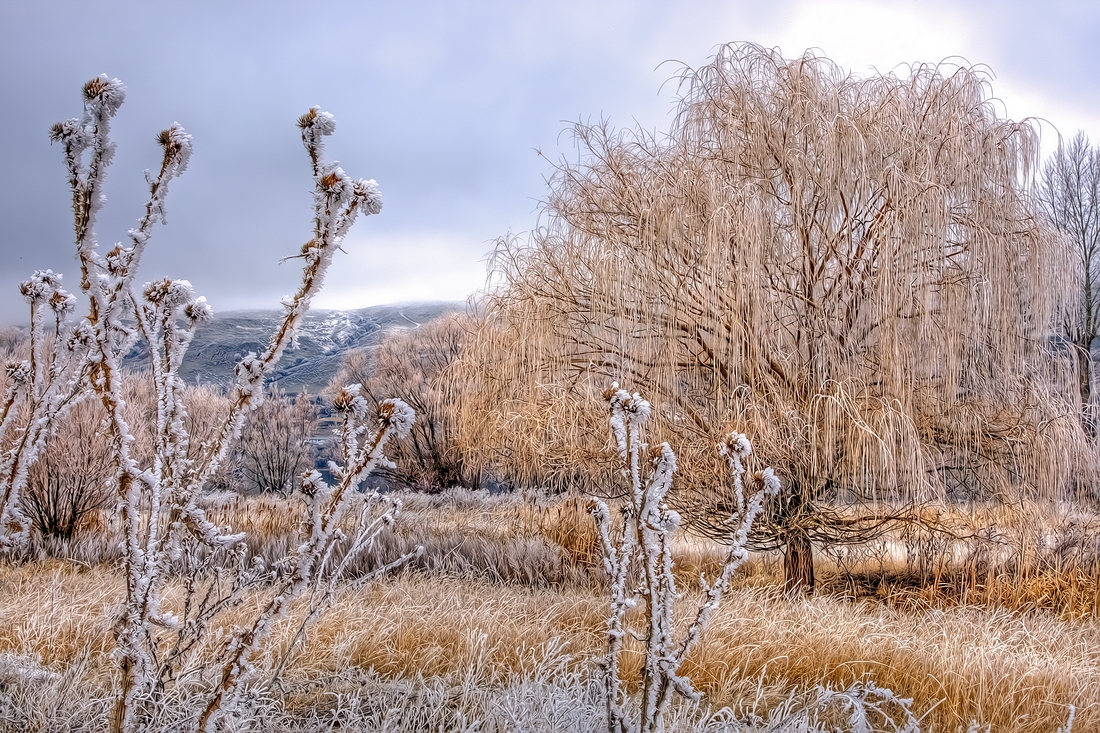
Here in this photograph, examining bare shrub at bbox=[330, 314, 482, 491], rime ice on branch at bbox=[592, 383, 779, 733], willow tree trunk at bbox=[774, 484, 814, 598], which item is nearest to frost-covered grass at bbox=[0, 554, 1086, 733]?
rime ice on branch at bbox=[592, 383, 779, 733]

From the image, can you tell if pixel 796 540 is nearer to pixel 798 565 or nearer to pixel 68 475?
pixel 798 565

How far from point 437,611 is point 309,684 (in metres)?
1.03

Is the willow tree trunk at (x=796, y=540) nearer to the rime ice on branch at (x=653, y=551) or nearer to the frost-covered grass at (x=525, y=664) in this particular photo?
the frost-covered grass at (x=525, y=664)

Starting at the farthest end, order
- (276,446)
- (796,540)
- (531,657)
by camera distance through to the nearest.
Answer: (276,446) < (796,540) < (531,657)

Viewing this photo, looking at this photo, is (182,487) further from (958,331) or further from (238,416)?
(958,331)

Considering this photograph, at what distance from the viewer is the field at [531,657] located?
2207 millimetres

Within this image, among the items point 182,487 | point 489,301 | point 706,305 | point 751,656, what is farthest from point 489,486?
point 182,487

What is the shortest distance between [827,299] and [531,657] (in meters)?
3.25

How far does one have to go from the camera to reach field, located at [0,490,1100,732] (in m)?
2.21

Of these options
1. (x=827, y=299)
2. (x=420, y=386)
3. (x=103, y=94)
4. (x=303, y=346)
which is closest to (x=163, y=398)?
(x=103, y=94)

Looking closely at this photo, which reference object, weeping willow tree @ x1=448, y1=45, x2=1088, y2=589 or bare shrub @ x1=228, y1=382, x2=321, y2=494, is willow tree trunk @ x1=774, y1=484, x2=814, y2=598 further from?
bare shrub @ x1=228, y1=382, x2=321, y2=494

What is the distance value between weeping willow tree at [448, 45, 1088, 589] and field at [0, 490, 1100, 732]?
102cm

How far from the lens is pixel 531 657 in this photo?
2.79 meters

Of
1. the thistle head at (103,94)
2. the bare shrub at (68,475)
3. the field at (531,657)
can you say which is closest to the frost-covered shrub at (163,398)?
the thistle head at (103,94)
